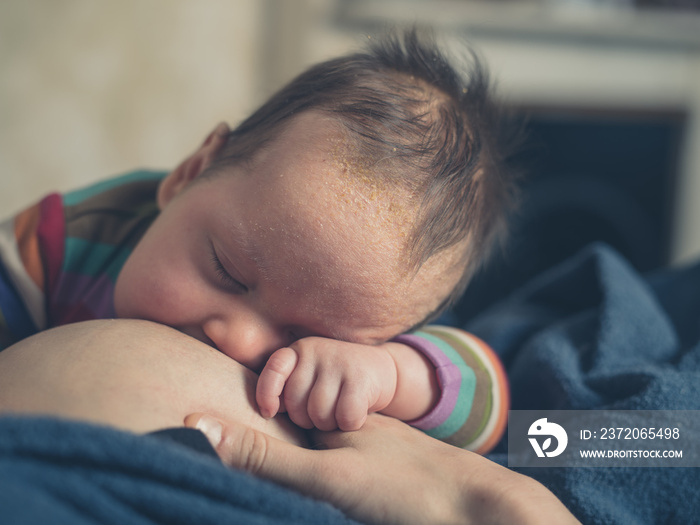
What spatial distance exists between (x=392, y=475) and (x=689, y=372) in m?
0.37

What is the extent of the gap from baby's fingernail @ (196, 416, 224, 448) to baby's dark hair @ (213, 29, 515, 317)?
0.82 ft

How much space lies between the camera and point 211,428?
407mm

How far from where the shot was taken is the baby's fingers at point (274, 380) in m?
0.47

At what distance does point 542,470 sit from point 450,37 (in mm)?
1558

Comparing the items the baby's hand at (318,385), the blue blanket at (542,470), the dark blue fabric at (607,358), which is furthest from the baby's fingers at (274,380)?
the dark blue fabric at (607,358)

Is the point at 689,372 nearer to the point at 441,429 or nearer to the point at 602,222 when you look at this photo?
the point at 441,429

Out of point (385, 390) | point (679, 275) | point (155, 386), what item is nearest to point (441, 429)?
point (385, 390)

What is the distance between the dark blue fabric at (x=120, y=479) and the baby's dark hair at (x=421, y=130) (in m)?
0.30

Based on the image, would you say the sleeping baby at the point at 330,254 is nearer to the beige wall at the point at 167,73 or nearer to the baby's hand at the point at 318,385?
the baby's hand at the point at 318,385

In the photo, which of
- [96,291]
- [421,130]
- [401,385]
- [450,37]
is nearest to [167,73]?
[450,37]

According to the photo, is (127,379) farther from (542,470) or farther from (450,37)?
(450,37)

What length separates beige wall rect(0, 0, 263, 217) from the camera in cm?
157

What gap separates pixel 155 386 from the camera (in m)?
0.41

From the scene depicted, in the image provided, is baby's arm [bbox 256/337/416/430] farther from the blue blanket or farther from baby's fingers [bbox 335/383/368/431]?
the blue blanket
